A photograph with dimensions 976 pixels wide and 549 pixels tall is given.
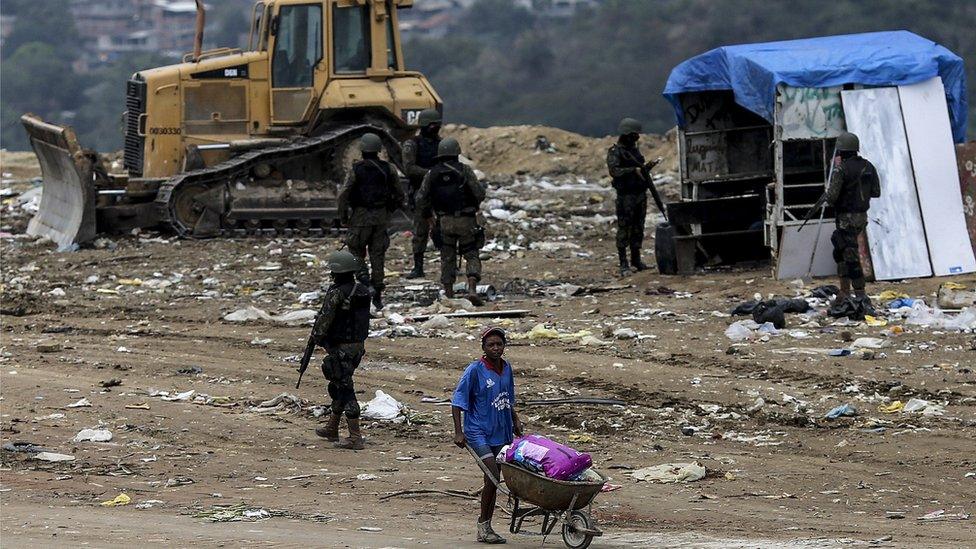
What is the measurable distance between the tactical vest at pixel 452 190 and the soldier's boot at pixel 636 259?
9.76 ft

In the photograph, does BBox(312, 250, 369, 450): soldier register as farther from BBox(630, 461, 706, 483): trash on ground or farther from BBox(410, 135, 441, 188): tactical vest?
BBox(410, 135, 441, 188): tactical vest

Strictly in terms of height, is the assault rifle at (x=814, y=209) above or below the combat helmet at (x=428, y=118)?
below

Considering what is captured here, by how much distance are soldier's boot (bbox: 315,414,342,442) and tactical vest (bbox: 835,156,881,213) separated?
6.01 metres

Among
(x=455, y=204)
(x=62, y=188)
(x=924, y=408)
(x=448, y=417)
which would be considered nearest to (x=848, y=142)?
(x=455, y=204)

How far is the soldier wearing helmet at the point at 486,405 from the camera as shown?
28.0 feet

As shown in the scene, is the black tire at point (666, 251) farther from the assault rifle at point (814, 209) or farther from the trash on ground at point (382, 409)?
the trash on ground at point (382, 409)

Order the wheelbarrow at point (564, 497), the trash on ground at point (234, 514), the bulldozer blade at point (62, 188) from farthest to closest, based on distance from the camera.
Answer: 1. the bulldozer blade at point (62, 188)
2. the trash on ground at point (234, 514)
3. the wheelbarrow at point (564, 497)

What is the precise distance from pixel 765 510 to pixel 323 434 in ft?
10.9

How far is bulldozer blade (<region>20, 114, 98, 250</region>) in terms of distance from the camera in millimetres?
20641

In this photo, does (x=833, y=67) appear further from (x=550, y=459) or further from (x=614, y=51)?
(x=614, y=51)

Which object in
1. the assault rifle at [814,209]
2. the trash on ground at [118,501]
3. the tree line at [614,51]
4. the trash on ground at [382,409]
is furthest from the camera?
the tree line at [614,51]

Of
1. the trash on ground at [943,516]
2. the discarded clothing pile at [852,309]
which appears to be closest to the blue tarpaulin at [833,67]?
the discarded clothing pile at [852,309]

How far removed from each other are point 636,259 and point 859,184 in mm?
3795

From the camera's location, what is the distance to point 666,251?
706 inches
